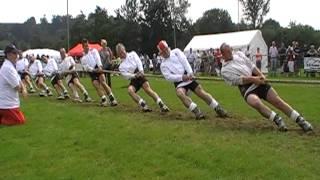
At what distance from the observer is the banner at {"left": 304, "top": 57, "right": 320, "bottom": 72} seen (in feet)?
99.3

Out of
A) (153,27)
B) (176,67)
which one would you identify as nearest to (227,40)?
(176,67)

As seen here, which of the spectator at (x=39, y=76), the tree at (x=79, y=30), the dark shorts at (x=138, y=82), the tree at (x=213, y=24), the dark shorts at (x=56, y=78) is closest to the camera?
the dark shorts at (x=138, y=82)

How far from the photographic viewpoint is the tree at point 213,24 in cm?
10456

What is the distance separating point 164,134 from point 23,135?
3006mm

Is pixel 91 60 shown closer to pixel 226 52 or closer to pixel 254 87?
pixel 226 52

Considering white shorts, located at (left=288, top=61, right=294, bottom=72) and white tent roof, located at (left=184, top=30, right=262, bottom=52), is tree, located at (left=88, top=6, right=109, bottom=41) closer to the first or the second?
white tent roof, located at (left=184, top=30, right=262, bottom=52)

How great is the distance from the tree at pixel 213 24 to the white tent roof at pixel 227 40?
52.8m

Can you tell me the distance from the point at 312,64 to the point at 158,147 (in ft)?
72.8

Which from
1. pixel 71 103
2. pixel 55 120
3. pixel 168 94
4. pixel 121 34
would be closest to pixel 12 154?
pixel 55 120

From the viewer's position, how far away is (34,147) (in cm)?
1074

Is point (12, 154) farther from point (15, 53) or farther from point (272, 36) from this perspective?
point (272, 36)

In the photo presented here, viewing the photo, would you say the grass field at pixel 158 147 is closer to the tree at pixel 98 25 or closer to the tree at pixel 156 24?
the tree at pixel 156 24

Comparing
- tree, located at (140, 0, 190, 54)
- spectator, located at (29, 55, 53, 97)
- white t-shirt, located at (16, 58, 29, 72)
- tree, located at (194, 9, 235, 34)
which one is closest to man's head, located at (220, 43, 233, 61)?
spectator, located at (29, 55, 53, 97)

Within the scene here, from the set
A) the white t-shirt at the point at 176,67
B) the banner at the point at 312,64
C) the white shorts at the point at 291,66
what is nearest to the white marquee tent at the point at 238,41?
the white shorts at the point at 291,66
